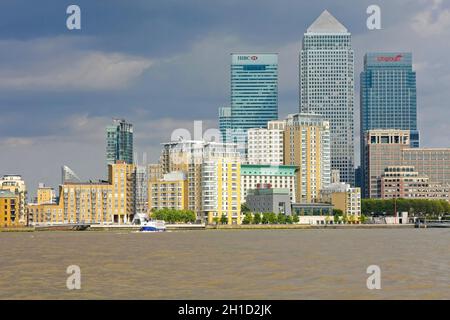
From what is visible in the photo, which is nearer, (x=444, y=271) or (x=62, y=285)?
(x=62, y=285)

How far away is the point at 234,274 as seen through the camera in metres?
65.1

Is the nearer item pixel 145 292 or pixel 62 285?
pixel 145 292

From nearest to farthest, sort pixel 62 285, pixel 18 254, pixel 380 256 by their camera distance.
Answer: pixel 62 285 < pixel 380 256 < pixel 18 254

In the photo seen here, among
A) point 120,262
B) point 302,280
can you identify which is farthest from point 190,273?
point 120,262

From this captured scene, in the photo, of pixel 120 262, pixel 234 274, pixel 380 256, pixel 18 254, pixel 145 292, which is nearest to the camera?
pixel 145 292

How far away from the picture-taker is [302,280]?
60.1 meters

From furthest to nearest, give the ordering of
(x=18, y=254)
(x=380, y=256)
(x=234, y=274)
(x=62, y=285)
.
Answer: (x=18, y=254) < (x=380, y=256) < (x=234, y=274) < (x=62, y=285)
